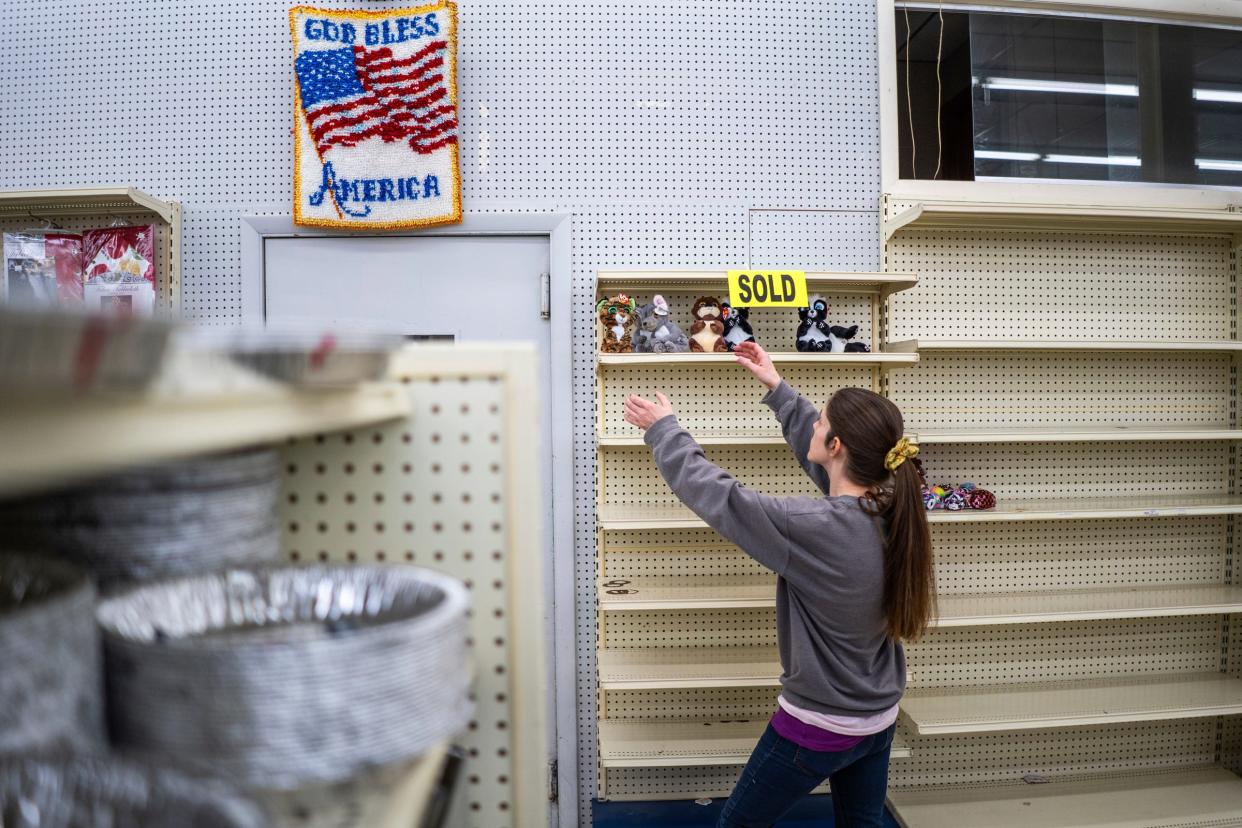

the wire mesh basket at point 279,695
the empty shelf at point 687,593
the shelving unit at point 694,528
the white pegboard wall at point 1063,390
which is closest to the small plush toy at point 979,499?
the white pegboard wall at point 1063,390

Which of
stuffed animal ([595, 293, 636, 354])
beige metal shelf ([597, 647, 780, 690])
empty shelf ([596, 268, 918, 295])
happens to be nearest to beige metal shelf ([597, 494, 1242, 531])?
beige metal shelf ([597, 647, 780, 690])

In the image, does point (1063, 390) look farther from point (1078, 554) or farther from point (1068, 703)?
point (1068, 703)

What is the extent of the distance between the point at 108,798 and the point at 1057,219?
321 centimetres

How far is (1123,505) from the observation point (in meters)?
2.87

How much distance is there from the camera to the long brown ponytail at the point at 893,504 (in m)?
1.84

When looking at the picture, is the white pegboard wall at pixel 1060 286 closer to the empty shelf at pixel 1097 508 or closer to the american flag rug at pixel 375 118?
the empty shelf at pixel 1097 508

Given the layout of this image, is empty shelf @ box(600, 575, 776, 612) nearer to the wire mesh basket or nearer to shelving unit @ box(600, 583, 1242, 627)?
shelving unit @ box(600, 583, 1242, 627)

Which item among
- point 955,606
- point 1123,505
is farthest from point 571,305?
point 1123,505

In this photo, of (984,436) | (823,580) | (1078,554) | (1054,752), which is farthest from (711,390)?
(1054,752)

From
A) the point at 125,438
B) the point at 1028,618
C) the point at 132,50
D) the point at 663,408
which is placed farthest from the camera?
the point at 132,50

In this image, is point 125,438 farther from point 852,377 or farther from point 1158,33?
point 1158,33

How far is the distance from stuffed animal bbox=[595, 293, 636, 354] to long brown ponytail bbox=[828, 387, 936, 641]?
2.94 ft

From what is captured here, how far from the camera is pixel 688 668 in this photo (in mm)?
2658

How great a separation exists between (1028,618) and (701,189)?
2049 millimetres
